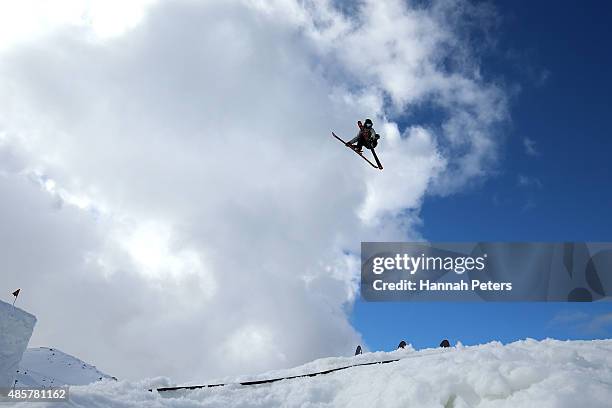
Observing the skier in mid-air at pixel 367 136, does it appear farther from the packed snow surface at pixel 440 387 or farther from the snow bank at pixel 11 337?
the snow bank at pixel 11 337

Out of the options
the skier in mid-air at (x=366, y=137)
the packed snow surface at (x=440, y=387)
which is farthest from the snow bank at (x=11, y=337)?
the skier in mid-air at (x=366, y=137)

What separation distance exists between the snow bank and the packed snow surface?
278 centimetres

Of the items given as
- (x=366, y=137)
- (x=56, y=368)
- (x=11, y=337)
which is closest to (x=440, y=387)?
(x=11, y=337)

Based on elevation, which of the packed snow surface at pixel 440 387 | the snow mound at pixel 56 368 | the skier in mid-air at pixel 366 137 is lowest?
the packed snow surface at pixel 440 387

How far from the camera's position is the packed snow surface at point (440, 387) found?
7758 millimetres

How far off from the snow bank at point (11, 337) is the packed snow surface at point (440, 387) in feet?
9.13

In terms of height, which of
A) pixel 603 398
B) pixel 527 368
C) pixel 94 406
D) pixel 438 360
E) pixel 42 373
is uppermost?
pixel 42 373

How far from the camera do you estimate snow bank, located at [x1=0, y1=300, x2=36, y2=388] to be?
38.1 ft

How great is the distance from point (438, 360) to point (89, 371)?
55.0 m

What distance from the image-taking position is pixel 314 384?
432 inches

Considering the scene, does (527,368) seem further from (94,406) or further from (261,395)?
(94,406)

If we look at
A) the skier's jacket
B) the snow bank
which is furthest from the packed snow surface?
the skier's jacket

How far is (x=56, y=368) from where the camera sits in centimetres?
5316

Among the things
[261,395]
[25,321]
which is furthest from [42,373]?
[261,395]
